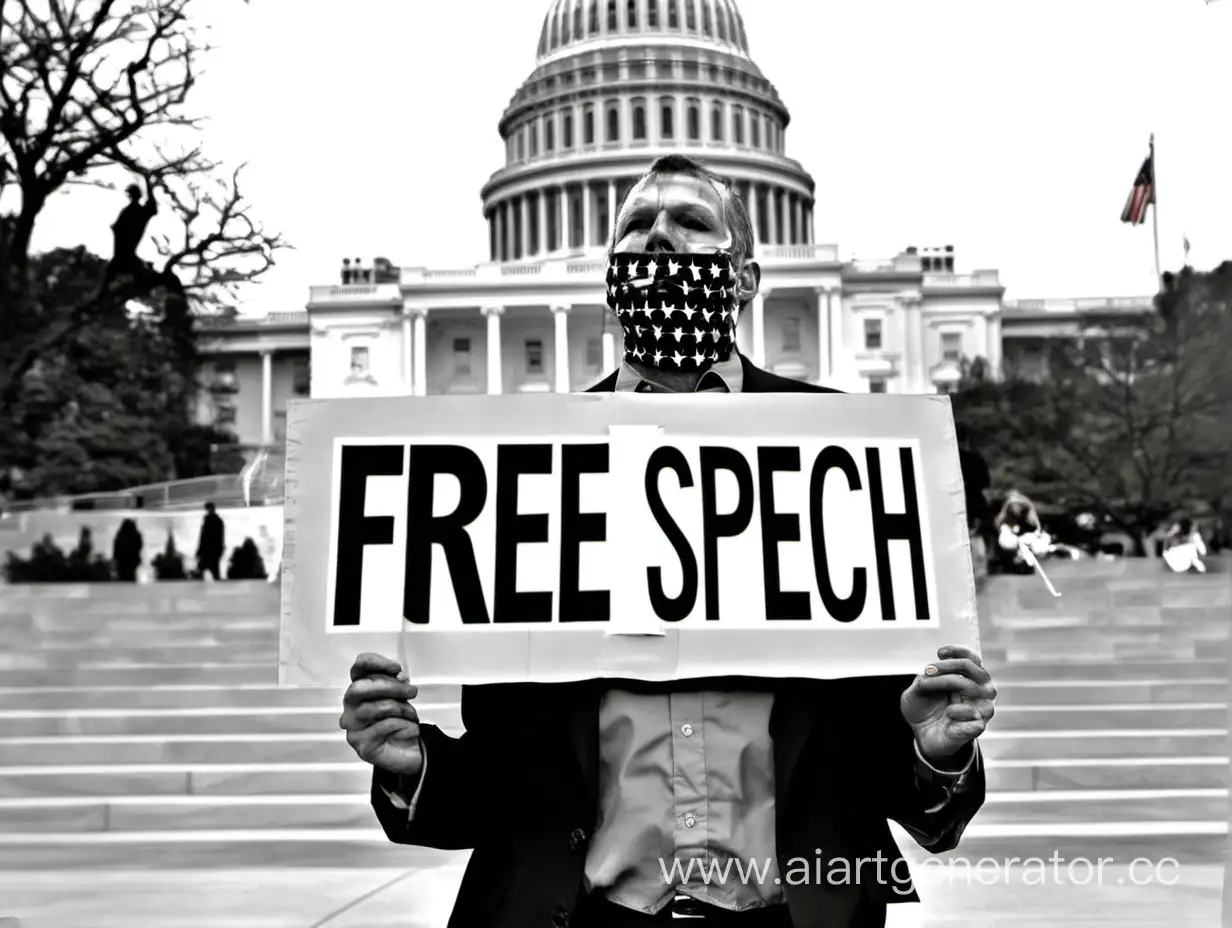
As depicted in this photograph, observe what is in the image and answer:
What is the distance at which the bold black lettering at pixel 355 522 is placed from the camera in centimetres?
195

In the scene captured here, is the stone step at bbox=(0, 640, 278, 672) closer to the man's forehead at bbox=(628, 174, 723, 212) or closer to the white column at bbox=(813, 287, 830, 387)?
the man's forehead at bbox=(628, 174, 723, 212)

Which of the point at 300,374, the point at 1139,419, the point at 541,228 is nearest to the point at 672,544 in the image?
the point at 1139,419

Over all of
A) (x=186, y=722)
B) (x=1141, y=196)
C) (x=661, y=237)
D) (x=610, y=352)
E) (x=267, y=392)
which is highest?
(x=610, y=352)

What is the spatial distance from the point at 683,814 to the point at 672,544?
36 centimetres

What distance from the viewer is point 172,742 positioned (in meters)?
9.54

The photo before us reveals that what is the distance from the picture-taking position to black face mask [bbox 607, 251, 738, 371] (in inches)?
78.9

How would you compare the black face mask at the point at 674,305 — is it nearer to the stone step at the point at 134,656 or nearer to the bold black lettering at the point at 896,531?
the bold black lettering at the point at 896,531

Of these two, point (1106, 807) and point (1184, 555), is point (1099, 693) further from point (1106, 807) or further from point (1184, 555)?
point (1184, 555)

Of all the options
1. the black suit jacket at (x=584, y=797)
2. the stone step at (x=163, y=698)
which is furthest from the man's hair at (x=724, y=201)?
the stone step at (x=163, y=698)

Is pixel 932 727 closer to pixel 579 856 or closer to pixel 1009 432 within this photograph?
pixel 579 856

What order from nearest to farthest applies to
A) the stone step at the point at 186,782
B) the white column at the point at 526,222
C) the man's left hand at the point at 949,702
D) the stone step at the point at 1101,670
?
the man's left hand at the point at 949,702 → the stone step at the point at 186,782 → the stone step at the point at 1101,670 → the white column at the point at 526,222

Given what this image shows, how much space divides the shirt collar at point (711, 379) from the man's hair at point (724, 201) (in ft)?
0.43

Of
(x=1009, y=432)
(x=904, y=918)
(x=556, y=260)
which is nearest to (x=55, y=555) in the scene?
(x=904, y=918)

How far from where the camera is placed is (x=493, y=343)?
73062 mm
